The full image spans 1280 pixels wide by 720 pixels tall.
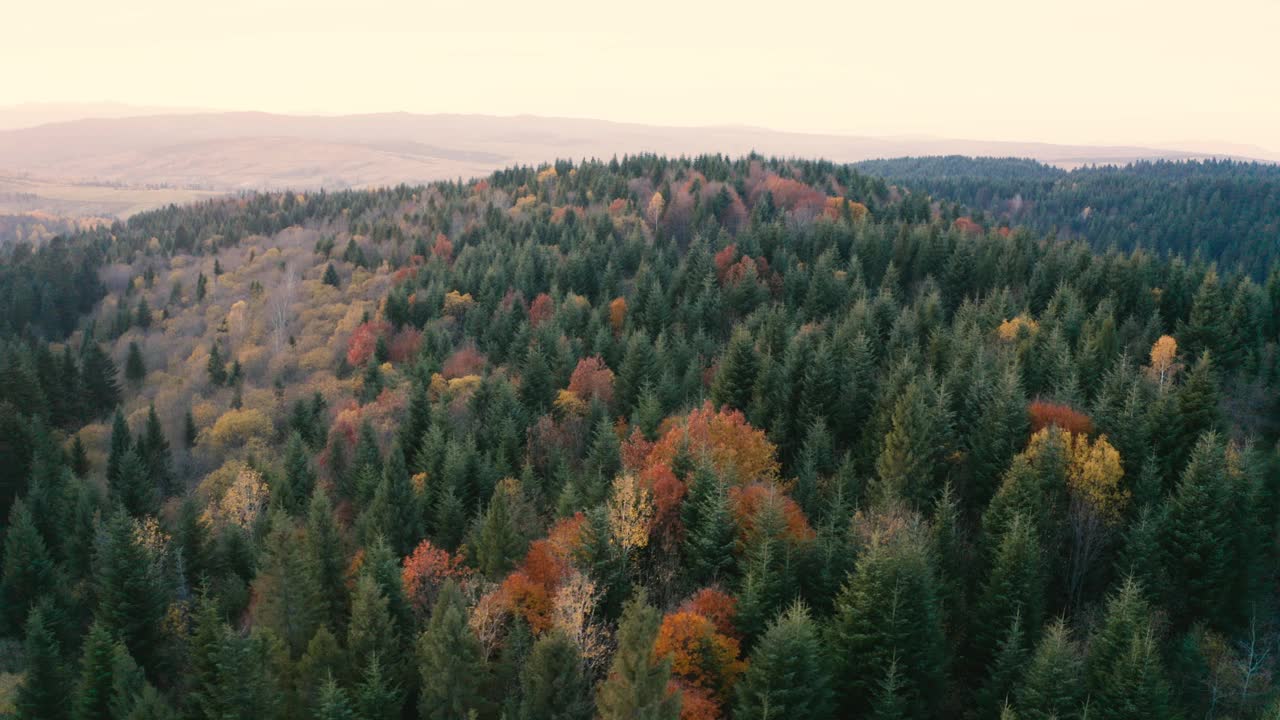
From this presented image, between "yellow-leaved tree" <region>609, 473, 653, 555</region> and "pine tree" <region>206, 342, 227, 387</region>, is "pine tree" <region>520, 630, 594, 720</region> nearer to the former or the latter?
"yellow-leaved tree" <region>609, 473, 653, 555</region>

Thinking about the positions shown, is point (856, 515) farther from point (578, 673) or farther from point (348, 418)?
point (348, 418)

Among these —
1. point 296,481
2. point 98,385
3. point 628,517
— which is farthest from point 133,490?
point 628,517

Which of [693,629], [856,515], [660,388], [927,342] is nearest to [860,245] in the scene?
[927,342]

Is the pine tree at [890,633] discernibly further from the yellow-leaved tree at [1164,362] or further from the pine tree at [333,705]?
the yellow-leaved tree at [1164,362]

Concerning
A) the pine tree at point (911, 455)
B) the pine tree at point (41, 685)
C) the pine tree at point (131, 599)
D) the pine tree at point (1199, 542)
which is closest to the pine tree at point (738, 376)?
the pine tree at point (911, 455)

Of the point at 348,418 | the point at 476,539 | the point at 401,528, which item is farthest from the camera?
the point at 348,418

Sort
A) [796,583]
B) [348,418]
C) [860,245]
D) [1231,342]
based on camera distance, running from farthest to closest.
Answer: [860,245] → [348,418] → [1231,342] → [796,583]

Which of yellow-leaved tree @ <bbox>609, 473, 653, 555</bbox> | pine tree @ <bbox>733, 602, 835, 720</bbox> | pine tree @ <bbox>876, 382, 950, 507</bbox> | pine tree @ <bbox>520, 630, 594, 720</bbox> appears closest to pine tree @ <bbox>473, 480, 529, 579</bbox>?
yellow-leaved tree @ <bbox>609, 473, 653, 555</bbox>
